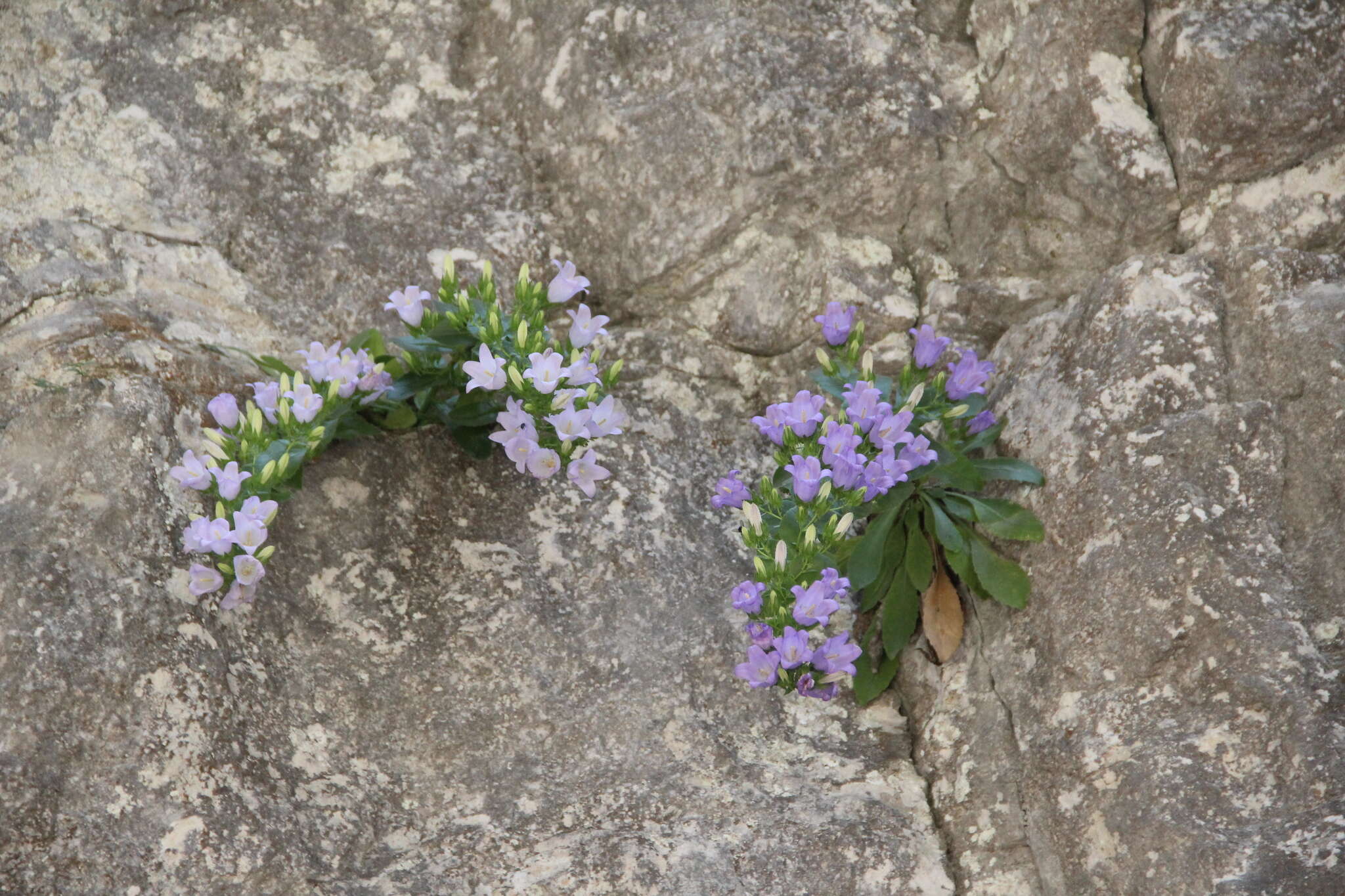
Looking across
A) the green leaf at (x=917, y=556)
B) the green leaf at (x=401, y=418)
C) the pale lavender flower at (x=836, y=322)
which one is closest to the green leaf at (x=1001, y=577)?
the green leaf at (x=917, y=556)

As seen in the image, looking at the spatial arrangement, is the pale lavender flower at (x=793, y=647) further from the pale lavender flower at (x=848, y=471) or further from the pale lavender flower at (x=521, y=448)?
the pale lavender flower at (x=521, y=448)

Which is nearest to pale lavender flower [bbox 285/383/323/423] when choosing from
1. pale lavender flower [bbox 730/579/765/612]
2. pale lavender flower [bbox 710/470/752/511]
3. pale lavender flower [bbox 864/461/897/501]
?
pale lavender flower [bbox 710/470/752/511]

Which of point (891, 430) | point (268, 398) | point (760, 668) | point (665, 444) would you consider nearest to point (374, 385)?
point (268, 398)

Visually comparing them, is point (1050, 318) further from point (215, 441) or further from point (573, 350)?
point (215, 441)

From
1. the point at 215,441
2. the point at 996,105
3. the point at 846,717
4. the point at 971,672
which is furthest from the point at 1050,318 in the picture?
the point at 215,441

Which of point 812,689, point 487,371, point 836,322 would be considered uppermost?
point 836,322

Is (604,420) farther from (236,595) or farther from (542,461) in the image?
(236,595)

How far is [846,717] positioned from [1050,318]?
1244 mm

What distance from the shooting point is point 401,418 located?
3.22 m

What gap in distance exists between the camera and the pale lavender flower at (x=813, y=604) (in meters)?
2.81

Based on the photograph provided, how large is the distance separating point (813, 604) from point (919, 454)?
0.50 m

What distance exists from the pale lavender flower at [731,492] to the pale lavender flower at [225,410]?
124 cm

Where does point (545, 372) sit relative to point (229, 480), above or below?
above

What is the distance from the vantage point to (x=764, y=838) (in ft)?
8.77
